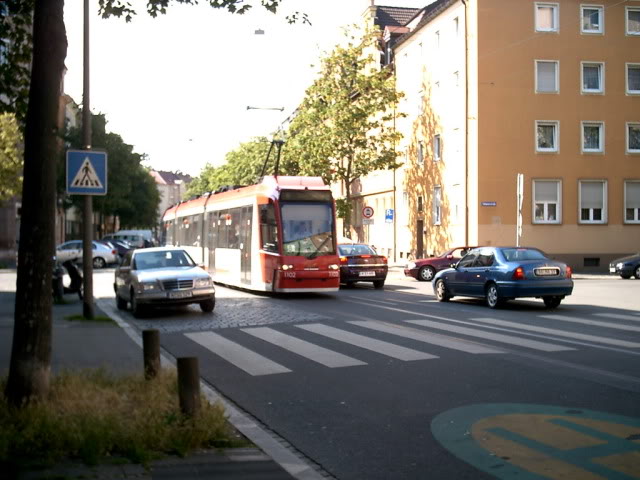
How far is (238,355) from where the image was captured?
37.7 feet

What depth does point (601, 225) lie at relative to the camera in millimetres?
39125

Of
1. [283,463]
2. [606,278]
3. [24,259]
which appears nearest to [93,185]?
[24,259]

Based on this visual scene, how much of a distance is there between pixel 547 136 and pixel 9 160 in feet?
88.1

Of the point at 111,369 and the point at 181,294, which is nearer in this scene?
the point at 111,369

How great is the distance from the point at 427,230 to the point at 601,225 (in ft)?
30.9

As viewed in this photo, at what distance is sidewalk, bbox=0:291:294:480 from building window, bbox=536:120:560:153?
2564cm

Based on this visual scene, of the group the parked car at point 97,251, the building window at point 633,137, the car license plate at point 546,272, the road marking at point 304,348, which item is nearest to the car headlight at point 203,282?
the road marking at point 304,348

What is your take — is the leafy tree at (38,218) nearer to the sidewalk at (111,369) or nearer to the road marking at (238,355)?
the sidewalk at (111,369)

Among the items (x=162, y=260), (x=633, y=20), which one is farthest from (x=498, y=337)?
(x=633, y=20)

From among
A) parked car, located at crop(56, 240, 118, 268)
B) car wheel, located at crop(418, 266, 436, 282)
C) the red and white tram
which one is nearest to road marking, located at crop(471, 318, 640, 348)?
the red and white tram

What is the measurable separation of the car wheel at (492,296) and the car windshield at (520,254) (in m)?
0.74

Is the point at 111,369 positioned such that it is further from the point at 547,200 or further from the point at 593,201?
the point at 593,201

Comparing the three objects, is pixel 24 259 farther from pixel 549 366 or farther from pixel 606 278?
pixel 606 278

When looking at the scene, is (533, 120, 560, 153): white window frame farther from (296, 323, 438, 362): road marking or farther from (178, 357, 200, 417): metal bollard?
(178, 357, 200, 417): metal bollard
